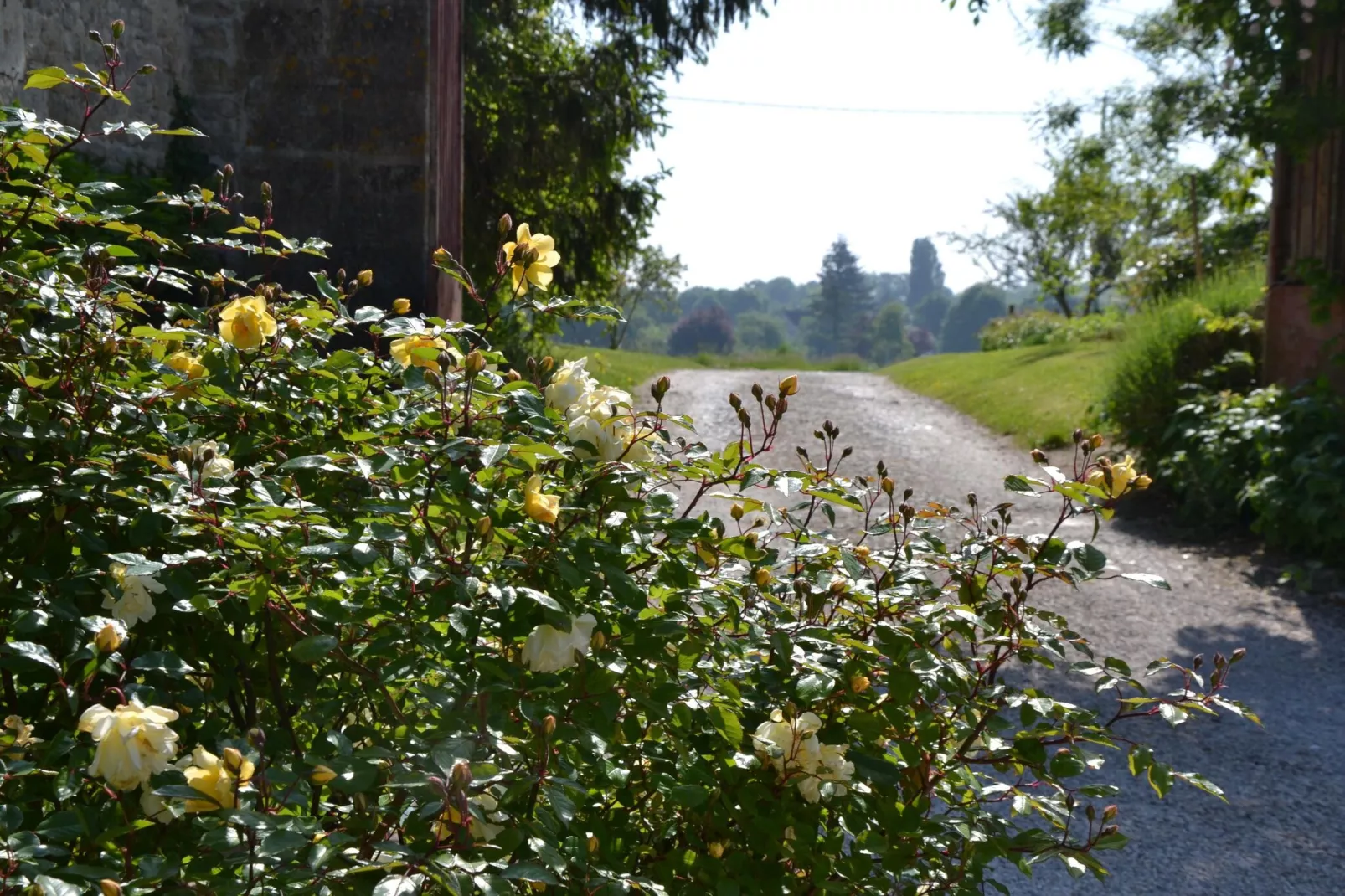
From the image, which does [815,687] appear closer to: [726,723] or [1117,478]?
[726,723]

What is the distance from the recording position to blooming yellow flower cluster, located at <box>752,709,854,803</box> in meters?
1.77

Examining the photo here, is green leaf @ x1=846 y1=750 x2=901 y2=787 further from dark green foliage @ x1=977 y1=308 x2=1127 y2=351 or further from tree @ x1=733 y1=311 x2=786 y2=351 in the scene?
tree @ x1=733 y1=311 x2=786 y2=351

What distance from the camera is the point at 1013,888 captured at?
3.29 m

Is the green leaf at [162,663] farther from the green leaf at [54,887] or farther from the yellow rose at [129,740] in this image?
the green leaf at [54,887]

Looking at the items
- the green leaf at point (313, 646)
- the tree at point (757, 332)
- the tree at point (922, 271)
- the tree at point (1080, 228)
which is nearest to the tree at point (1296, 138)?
the green leaf at point (313, 646)

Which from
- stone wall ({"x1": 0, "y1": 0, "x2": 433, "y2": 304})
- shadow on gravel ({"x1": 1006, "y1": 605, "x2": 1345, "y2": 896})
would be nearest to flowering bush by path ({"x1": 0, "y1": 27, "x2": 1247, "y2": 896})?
shadow on gravel ({"x1": 1006, "y1": 605, "x2": 1345, "y2": 896})

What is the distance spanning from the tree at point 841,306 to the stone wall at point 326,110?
4227 inches

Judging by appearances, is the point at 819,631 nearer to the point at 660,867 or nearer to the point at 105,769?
the point at 660,867

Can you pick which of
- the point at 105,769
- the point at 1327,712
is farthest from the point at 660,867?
the point at 1327,712

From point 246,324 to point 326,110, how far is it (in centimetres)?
445

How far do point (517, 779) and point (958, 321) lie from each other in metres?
127

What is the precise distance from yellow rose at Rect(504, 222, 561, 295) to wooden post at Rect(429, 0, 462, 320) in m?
3.92

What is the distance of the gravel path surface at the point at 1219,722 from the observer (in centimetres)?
341

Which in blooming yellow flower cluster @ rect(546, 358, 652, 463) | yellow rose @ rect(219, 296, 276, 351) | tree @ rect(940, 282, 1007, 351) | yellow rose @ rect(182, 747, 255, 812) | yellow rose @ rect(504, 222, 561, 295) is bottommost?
yellow rose @ rect(182, 747, 255, 812)
